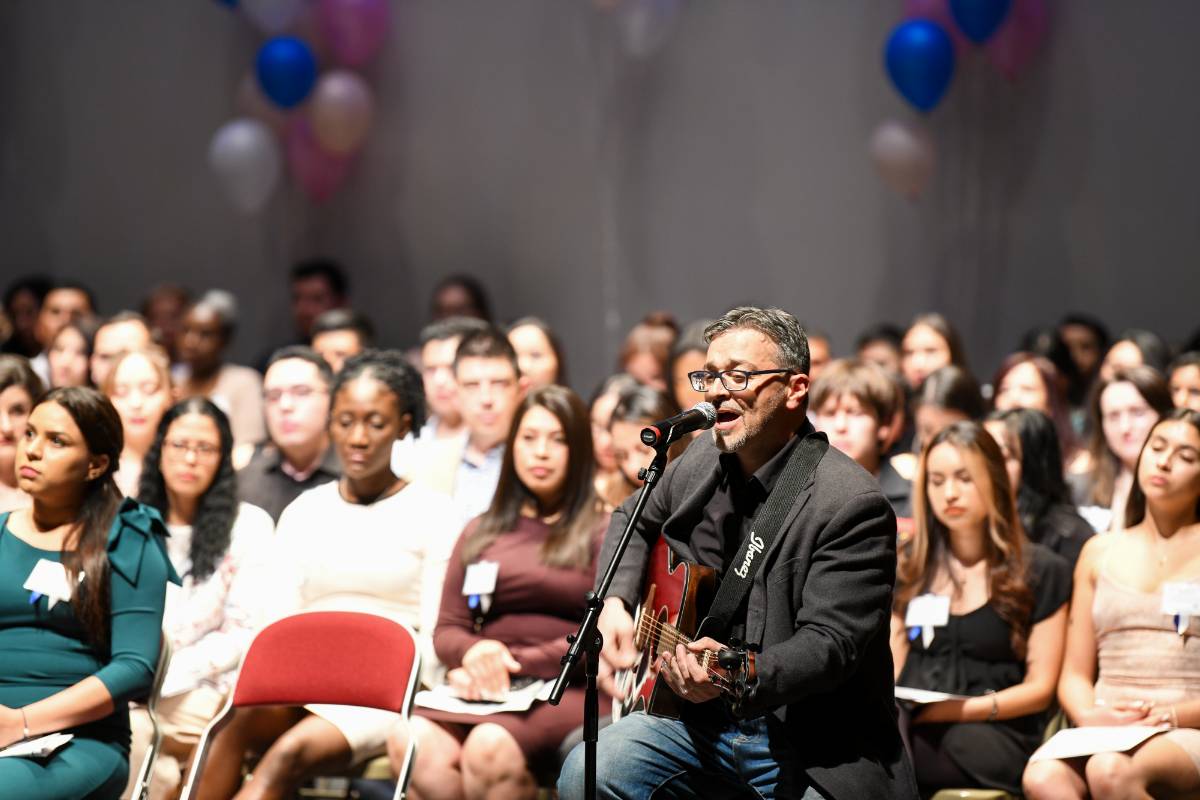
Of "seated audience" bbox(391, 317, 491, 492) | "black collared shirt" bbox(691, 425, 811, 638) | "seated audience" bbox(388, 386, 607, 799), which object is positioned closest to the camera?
"black collared shirt" bbox(691, 425, 811, 638)

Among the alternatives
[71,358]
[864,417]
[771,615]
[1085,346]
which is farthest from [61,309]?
[771,615]

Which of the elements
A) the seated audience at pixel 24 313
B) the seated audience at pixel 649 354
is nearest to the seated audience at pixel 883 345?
the seated audience at pixel 649 354

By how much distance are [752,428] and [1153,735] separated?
1.46 m

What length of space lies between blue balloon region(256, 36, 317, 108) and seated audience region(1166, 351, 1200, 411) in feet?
15.3

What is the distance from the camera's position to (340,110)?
818 centimetres

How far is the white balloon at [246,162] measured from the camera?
8.09 meters

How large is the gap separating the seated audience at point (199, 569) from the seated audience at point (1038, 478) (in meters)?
2.29

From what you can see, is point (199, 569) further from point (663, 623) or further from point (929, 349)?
point (929, 349)

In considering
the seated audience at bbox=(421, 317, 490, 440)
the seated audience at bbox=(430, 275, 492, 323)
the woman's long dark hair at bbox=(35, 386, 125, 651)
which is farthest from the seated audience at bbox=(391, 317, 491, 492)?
the woman's long dark hair at bbox=(35, 386, 125, 651)

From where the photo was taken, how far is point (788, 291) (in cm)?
821

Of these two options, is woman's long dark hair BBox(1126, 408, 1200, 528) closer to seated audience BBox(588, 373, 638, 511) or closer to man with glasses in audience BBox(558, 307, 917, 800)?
man with glasses in audience BBox(558, 307, 917, 800)

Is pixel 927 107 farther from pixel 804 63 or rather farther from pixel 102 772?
pixel 102 772

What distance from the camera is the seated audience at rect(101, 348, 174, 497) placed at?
545 cm

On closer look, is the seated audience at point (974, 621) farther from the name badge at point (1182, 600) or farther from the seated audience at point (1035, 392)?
the seated audience at point (1035, 392)
